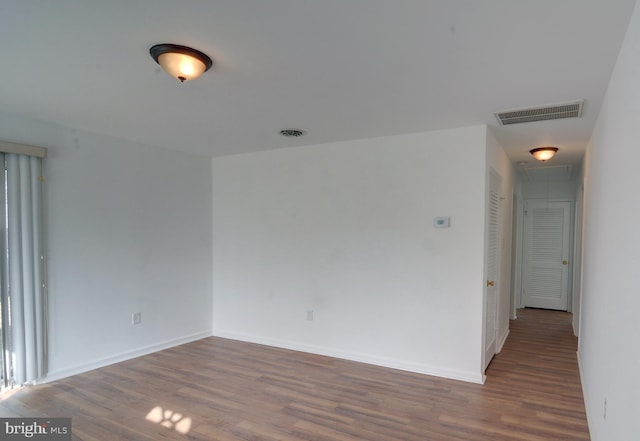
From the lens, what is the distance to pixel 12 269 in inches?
130

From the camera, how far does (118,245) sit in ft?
Answer: 13.6

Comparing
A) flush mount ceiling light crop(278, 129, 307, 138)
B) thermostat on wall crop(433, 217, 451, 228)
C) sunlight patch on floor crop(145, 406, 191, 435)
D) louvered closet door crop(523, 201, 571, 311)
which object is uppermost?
flush mount ceiling light crop(278, 129, 307, 138)

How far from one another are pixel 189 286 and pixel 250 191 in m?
1.50

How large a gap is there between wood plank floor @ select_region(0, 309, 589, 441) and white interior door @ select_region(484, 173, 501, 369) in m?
0.25

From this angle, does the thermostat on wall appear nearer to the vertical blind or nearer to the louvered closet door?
the vertical blind

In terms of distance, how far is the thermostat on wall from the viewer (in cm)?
373

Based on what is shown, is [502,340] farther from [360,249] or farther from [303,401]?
[303,401]

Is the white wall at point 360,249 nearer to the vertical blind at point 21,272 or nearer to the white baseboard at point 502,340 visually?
the white baseboard at point 502,340

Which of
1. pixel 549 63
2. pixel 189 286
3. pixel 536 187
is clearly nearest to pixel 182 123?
pixel 189 286

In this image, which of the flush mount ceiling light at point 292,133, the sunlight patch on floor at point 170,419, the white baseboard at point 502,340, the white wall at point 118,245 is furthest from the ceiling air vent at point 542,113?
the white wall at point 118,245

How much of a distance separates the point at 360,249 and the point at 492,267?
4.95ft

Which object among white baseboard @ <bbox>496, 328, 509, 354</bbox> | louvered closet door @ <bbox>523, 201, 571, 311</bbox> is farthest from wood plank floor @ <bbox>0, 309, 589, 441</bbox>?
louvered closet door @ <bbox>523, 201, 571, 311</bbox>

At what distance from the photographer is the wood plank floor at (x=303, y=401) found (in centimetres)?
270

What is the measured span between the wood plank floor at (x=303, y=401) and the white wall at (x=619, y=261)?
0.64 m
